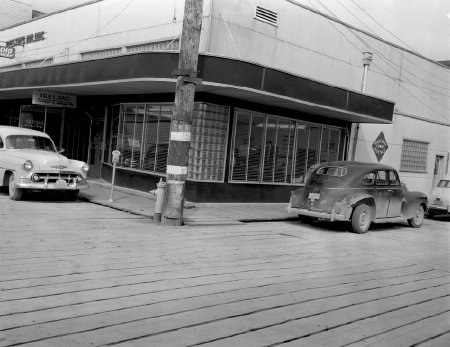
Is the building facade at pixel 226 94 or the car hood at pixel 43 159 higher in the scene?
the building facade at pixel 226 94

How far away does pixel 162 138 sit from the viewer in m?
14.8

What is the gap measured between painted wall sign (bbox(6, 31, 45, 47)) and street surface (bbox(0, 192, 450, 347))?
13954mm

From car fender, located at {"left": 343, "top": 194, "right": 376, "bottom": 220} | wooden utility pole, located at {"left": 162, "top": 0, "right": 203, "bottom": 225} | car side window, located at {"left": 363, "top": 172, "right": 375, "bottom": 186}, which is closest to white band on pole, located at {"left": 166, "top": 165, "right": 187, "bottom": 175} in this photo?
wooden utility pole, located at {"left": 162, "top": 0, "right": 203, "bottom": 225}

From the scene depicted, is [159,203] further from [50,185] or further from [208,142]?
[208,142]

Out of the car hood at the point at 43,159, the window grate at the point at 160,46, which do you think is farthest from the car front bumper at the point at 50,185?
the window grate at the point at 160,46

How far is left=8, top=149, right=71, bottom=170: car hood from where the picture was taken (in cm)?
1172

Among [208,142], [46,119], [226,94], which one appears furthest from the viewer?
[46,119]

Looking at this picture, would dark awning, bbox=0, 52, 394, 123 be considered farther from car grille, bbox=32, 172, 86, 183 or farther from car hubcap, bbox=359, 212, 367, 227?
car hubcap, bbox=359, 212, 367, 227

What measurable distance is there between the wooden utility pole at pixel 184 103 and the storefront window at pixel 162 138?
11.6 ft

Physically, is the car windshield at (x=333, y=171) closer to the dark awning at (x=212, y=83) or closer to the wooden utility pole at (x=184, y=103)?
the dark awning at (x=212, y=83)

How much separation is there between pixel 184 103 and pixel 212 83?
1.79 meters

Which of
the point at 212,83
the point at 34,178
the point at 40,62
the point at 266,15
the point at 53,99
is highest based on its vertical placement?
the point at 266,15

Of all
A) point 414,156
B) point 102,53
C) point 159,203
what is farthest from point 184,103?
point 414,156

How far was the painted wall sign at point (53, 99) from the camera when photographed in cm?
1658
